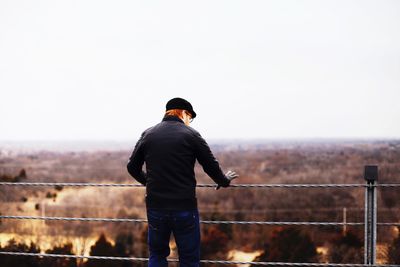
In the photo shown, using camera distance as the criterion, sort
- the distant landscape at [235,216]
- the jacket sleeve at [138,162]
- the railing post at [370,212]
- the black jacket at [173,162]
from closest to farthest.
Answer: the black jacket at [173,162], the jacket sleeve at [138,162], the railing post at [370,212], the distant landscape at [235,216]

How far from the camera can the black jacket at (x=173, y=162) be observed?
3.39 metres

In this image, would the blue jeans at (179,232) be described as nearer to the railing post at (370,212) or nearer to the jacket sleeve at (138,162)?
the jacket sleeve at (138,162)

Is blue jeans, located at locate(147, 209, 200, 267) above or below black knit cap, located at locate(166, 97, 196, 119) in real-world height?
below

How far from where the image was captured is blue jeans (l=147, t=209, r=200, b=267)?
11.2ft

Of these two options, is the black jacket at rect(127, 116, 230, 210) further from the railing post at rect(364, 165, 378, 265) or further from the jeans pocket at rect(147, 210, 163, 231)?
the railing post at rect(364, 165, 378, 265)

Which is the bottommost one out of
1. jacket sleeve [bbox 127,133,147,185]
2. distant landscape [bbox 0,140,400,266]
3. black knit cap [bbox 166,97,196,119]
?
distant landscape [bbox 0,140,400,266]

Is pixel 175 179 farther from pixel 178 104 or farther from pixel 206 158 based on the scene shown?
pixel 178 104

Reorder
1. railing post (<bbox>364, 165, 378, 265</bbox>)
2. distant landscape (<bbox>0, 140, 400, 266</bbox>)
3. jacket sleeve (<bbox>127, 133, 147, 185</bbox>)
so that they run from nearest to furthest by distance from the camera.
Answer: jacket sleeve (<bbox>127, 133, 147, 185</bbox>) → railing post (<bbox>364, 165, 378, 265</bbox>) → distant landscape (<bbox>0, 140, 400, 266</bbox>)

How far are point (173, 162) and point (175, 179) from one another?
11cm

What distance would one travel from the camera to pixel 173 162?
3.39 meters

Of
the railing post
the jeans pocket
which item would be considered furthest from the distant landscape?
the jeans pocket

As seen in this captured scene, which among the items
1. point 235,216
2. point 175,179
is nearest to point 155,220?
point 175,179

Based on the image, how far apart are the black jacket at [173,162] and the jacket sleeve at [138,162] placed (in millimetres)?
58

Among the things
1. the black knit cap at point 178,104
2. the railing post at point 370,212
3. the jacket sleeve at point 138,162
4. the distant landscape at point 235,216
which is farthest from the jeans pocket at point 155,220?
the distant landscape at point 235,216
